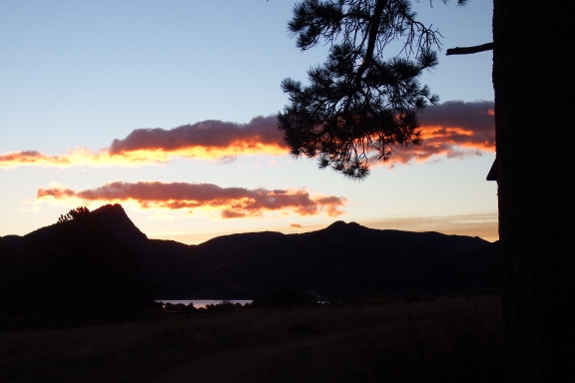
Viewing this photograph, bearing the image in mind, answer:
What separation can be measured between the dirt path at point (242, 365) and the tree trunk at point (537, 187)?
18.6 feet

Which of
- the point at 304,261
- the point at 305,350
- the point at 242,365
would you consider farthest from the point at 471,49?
the point at 304,261

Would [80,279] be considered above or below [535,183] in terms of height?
below

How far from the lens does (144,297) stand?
2800 centimetres

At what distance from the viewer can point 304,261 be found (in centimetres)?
5778

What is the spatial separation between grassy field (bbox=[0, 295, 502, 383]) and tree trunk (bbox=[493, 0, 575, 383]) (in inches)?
112

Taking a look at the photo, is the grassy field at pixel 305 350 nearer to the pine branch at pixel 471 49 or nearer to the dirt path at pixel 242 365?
the dirt path at pixel 242 365

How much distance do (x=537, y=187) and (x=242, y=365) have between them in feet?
25.7

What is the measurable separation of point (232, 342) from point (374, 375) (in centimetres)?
771

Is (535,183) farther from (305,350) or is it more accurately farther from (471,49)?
(305,350)

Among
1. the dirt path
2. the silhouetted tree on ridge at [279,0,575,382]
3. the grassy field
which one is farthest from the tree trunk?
the dirt path

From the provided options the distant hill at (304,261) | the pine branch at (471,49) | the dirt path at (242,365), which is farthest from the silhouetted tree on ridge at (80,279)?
the pine branch at (471,49)

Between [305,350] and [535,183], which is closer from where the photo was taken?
[535,183]

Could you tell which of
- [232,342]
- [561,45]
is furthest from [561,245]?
[232,342]

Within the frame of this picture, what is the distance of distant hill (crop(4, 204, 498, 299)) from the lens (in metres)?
48.9
